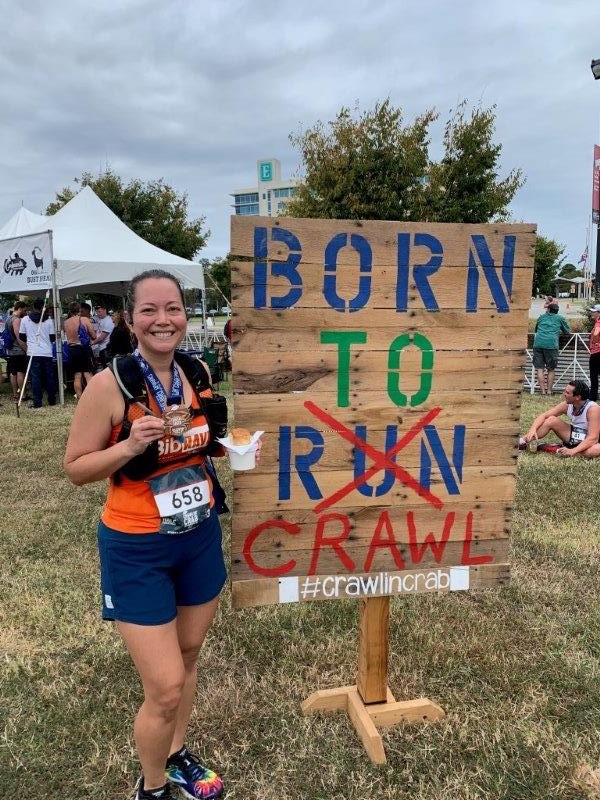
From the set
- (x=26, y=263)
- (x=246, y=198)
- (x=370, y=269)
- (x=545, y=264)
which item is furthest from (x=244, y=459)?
(x=246, y=198)

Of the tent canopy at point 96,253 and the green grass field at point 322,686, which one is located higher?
the tent canopy at point 96,253

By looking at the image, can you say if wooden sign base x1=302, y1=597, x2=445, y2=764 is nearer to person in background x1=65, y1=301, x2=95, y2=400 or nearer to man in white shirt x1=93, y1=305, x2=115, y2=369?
person in background x1=65, y1=301, x2=95, y2=400

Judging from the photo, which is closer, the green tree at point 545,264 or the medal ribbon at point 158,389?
the medal ribbon at point 158,389

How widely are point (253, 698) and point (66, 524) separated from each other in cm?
258

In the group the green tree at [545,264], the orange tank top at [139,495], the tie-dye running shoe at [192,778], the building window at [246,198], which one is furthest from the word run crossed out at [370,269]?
the building window at [246,198]

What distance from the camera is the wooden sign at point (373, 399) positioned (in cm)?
215

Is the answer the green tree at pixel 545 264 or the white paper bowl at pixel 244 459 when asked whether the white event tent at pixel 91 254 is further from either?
the green tree at pixel 545 264

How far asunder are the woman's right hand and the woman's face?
265 mm

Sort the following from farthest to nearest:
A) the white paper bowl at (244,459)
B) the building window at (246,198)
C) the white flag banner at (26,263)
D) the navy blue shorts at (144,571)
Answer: the building window at (246,198)
the white flag banner at (26,263)
the white paper bowl at (244,459)
the navy blue shorts at (144,571)

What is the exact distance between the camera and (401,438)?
2.29m

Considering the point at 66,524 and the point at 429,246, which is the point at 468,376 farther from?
the point at 66,524

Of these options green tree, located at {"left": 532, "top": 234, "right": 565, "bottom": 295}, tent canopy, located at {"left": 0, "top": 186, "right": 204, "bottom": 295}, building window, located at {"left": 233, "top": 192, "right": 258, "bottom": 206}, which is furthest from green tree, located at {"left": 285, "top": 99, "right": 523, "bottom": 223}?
building window, located at {"left": 233, "top": 192, "right": 258, "bottom": 206}

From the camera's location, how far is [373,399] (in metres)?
2.25

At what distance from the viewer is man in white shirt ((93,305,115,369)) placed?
12.2 metres
